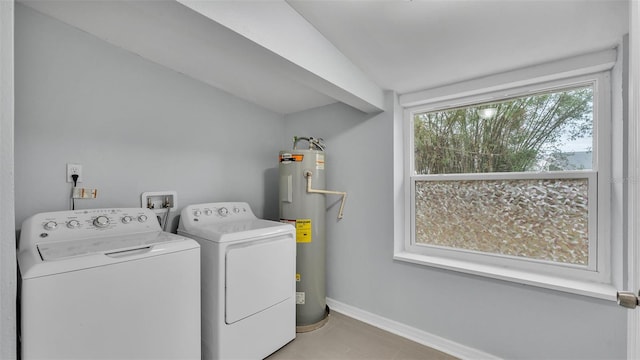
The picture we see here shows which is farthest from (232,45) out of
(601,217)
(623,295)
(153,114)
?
(601,217)

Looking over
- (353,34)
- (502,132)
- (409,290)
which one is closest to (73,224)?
(353,34)

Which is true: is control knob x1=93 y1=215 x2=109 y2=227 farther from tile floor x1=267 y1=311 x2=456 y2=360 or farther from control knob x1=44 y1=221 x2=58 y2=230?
tile floor x1=267 y1=311 x2=456 y2=360

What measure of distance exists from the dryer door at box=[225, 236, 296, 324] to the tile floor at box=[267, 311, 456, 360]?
0.38 metres

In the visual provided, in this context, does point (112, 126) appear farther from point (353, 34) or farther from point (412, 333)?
point (412, 333)

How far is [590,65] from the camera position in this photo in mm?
1544

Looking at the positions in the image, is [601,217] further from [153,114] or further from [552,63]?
[153,114]

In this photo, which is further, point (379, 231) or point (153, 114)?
point (379, 231)

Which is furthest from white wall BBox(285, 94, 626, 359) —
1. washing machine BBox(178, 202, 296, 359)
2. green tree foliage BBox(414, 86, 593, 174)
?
washing machine BBox(178, 202, 296, 359)

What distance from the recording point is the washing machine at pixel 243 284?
161 centimetres

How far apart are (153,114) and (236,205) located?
3.04 ft

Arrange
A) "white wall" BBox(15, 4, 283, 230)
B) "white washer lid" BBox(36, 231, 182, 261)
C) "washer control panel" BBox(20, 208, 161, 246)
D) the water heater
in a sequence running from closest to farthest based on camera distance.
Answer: "white washer lid" BBox(36, 231, 182, 261), "washer control panel" BBox(20, 208, 161, 246), "white wall" BBox(15, 4, 283, 230), the water heater

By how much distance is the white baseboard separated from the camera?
1.85 m

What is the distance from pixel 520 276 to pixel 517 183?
61 centimetres

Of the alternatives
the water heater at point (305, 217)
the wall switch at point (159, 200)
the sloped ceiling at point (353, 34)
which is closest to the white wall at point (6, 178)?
the sloped ceiling at point (353, 34)
